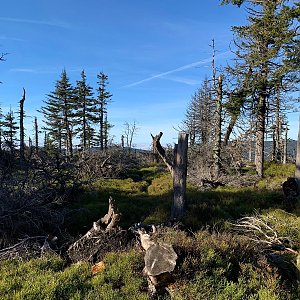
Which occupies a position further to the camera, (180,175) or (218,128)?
(218,128)

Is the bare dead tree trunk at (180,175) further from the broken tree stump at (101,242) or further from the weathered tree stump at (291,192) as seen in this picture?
the weathered tree stump at (291,192)

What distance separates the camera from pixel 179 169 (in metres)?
9.91

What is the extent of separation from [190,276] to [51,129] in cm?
4457

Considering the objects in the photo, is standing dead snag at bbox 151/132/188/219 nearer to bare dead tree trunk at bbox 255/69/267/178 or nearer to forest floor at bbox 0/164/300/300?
forest floor at bbox 0/164/300/300

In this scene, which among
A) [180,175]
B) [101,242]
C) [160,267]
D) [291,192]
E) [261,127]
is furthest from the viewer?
[261,127]

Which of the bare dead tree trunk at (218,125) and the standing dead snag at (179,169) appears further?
the bare dead tree trunk at (218,125)


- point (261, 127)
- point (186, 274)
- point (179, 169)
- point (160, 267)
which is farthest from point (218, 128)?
point (160, 267)

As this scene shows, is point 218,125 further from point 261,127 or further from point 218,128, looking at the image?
point 261,127

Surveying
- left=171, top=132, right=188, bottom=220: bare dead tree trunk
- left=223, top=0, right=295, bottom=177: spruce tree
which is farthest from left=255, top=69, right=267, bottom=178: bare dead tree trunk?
left=171, top=132, right=188, bottom=220: bare dead tree trunk

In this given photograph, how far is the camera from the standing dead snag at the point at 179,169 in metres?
9.82

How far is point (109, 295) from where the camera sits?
5074 mm

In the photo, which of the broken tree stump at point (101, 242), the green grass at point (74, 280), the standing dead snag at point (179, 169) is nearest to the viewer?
the green grass at point (74, 280)

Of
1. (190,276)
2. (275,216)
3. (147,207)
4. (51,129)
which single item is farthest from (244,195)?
(51,129)

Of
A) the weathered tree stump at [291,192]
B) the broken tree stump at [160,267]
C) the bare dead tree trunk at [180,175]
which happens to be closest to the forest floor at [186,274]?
the broken tree stump at [160,267]
